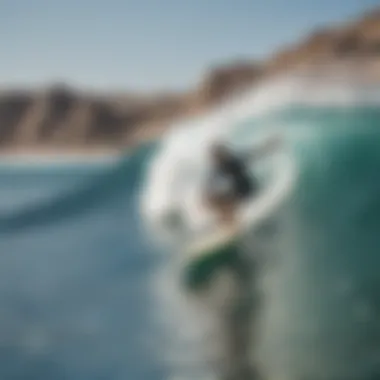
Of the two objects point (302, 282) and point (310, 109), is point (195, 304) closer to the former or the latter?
point (302, 282)

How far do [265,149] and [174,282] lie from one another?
277 millimetres

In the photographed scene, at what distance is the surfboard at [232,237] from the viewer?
1198mm

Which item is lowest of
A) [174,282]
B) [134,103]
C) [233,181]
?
[174,282]

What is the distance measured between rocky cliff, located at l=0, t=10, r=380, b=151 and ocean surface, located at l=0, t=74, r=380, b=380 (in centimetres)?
4

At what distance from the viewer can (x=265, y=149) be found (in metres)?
1.21

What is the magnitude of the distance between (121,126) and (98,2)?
0.23 meters

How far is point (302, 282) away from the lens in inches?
46.9

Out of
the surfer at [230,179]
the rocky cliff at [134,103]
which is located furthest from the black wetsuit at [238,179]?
the rocky cliff at [134,103]

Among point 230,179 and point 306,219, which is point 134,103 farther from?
point 306,219

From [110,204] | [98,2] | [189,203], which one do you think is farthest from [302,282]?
[98,2]

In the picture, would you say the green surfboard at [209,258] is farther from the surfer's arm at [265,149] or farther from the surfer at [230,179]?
the surfer's arm at [265,149]

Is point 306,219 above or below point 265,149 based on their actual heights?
below

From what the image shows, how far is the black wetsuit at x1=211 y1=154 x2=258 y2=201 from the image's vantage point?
47.3 inches

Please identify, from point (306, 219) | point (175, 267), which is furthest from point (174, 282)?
point (306, 219)
